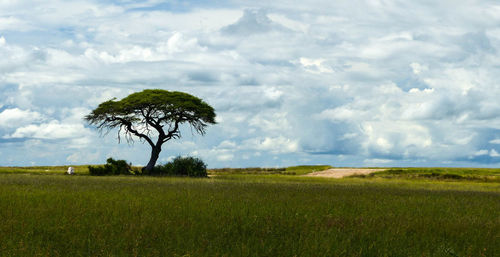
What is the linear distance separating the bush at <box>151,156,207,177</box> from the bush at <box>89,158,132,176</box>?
3.32 meters

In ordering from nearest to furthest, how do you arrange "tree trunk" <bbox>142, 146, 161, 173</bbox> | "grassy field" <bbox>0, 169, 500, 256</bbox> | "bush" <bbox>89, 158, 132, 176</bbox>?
1. "grassy field" <bbox>0, 169, 500, 256</bbox>
2. "bush" <bbox>89, 158, 132, 176</bbox>
3. "tree trunk" <bbox>142, 146, 161, 173</bbox>

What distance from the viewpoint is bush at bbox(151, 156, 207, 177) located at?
51.8 metres

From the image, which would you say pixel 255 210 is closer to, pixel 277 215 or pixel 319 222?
pixel 277 215

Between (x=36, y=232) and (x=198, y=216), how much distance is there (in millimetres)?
4428

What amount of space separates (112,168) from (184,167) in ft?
25.9

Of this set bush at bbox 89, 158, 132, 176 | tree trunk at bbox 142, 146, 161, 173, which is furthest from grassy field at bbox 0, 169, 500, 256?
tree trunk at bbox 142, 146, 161, 173

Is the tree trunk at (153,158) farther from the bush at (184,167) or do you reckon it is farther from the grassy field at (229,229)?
the grassy field at (229,229)

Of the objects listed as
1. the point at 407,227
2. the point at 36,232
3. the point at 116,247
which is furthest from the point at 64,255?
the point at 407,227

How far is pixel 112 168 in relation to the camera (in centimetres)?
5094

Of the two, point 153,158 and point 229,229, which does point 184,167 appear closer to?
point 153,158

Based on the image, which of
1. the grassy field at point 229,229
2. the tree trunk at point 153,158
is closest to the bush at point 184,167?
the tree trunk at point 153,158

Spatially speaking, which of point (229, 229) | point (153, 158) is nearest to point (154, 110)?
point (153, 158)

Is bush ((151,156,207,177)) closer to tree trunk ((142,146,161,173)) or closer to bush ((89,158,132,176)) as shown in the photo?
tree trunk ((142,146,161,173))

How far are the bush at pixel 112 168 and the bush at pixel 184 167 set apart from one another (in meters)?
3.32
